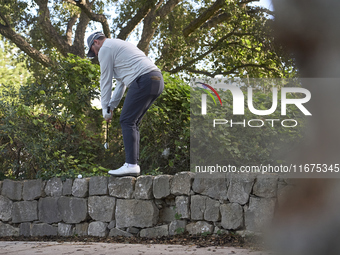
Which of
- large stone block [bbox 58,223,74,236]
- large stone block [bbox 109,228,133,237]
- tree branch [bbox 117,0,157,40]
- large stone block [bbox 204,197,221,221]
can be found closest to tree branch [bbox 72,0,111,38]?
tree branch [bbox 117,0,157,40]

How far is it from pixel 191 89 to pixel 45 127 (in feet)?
7.47

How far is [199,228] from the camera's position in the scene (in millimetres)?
4375

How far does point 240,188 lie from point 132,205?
138 centimetres

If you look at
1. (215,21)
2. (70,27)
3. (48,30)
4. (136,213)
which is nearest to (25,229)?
(136,213)

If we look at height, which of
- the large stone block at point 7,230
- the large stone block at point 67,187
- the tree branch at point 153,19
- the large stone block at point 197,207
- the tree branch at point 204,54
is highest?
the tree branch at point 153,19

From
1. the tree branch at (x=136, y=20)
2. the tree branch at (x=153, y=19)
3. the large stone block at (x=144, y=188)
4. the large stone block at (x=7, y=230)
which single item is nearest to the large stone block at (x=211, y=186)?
the large stone block at (x=144, y=188)

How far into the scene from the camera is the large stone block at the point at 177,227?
4.48 m

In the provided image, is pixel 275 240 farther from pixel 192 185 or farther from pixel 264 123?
pixel 192 185

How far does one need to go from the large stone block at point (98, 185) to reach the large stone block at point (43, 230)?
0.81 m

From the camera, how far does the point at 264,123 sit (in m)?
3.98

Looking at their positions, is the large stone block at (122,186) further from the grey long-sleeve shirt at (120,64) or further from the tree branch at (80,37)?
the tree branch at (80,37)

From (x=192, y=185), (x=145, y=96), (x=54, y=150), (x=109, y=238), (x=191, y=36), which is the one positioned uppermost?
(x=191, y=36)

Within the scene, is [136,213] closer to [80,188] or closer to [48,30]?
[80,188]

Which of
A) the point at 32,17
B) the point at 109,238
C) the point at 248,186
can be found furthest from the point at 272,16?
the point at 32,17
